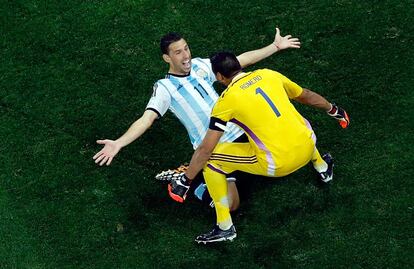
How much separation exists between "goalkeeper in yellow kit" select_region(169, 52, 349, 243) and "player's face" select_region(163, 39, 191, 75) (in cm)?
68

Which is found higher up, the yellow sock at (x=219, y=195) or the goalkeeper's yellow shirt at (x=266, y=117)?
the goalkeeper's yellow shirt at (x=266, y=117)

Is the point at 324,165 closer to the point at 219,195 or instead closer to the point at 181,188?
the point at 219,195

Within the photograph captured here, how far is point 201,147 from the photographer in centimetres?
583

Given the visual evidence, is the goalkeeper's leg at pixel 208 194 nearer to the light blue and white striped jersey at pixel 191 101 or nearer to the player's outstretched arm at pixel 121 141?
the light blue and white striped jersey at pixel 191 101

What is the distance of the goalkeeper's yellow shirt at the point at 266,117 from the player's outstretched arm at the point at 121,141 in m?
0.79

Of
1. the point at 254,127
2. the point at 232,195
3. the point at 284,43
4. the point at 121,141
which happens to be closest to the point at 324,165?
the point at 232,195

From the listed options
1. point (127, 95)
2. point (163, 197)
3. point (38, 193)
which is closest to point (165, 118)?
point (127, 95)

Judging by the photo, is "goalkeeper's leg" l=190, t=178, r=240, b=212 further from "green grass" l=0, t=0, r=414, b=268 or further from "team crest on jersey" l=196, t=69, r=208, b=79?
"team crest on jersey" l=196, t=69, r=208, b=79

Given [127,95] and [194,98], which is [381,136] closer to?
[194,98]

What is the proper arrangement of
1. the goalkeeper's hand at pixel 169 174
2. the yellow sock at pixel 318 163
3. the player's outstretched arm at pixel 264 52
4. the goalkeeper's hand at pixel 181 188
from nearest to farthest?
the goalkeeper's hand at pixel 181 188 < the yellow sock at pixel 318 163 < the player's outstretched arm at pixel 264 52 < the goalkeeper's hand at pixel 169 174

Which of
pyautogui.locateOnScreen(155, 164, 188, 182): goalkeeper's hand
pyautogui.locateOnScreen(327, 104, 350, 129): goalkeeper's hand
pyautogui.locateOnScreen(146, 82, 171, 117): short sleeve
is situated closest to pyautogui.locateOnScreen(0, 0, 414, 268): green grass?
pyautogui.locateOnScreen(155, 164, 188, 182): goalkeeper's hand

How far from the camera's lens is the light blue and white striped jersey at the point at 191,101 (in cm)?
638

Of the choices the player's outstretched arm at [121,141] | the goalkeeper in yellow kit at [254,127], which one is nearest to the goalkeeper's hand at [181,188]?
the goalkeeper in yellow kit at [254,127]

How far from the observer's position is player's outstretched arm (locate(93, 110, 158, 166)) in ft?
19.4
